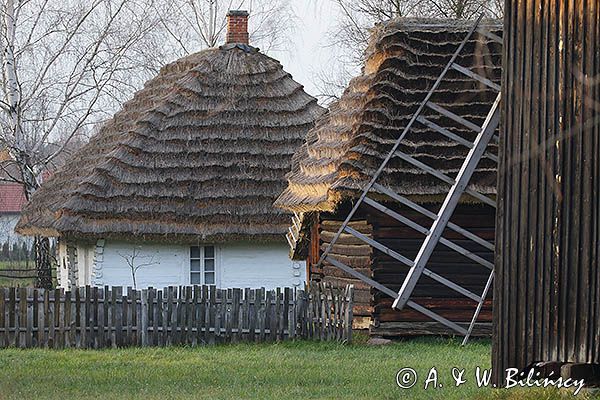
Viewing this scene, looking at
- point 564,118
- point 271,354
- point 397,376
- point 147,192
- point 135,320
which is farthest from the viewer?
point 147,192

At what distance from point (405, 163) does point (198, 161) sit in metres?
7.83

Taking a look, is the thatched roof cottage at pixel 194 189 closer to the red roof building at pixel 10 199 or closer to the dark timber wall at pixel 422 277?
the dark timber wall at pixel 422 277

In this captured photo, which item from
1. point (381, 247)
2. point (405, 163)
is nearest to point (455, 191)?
point (381, 247)

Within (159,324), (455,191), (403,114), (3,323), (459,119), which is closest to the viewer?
(455,191)

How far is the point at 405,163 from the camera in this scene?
18.6 metres

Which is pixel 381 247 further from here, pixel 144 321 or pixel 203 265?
pixel 203 265

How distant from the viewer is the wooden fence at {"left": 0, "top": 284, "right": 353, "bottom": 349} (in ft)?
58.3

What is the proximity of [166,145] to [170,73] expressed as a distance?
3.52 meters

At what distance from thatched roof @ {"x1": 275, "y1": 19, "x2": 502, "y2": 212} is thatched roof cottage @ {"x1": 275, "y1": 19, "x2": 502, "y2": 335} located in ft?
0.05

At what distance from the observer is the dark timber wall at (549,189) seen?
34.8ft

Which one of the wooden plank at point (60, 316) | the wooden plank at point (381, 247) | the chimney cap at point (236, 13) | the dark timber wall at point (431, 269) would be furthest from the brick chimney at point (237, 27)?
the wooden plank at point (381, 247)

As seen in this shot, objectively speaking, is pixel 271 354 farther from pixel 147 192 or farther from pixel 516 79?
pixel 147 192

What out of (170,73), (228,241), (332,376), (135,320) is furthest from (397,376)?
(170,73)

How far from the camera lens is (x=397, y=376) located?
1372cm
